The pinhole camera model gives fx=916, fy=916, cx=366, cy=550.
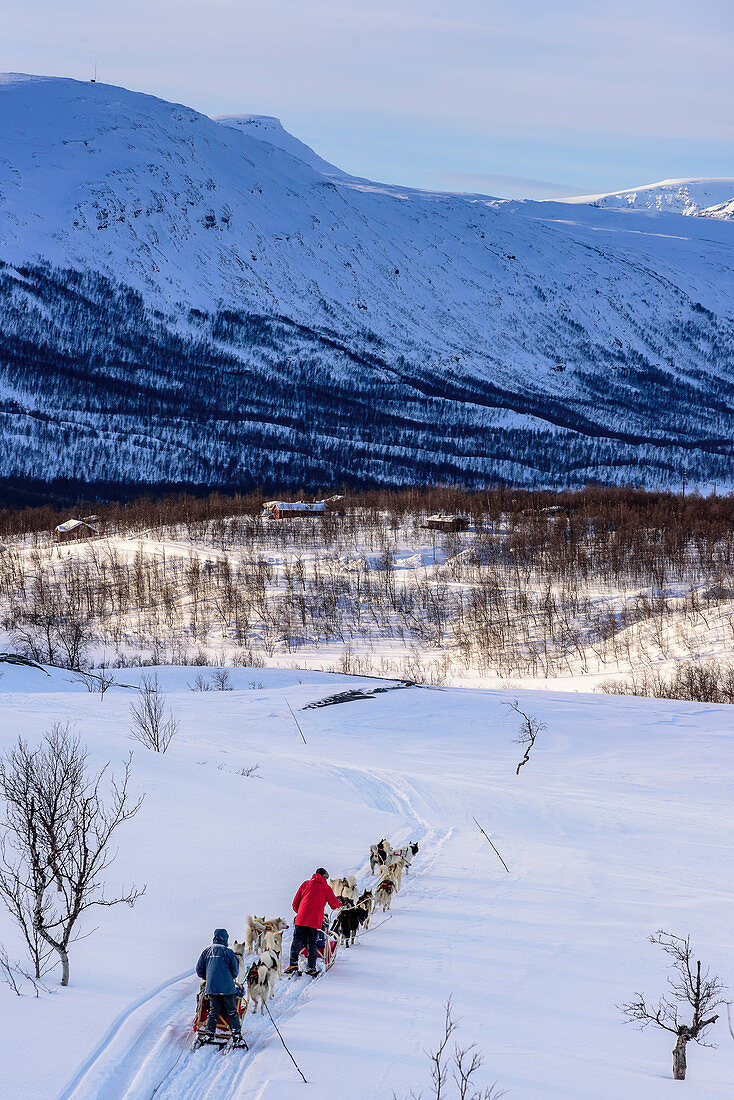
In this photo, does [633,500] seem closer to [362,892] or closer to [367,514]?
[367,514]

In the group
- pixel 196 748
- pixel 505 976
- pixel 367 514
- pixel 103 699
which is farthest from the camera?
pixel 367 514

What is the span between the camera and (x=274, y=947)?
1121cm

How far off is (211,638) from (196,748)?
4328 cm

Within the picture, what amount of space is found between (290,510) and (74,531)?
1048 inches

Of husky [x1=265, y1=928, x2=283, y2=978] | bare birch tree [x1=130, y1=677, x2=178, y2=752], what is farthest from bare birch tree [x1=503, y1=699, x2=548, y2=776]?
husky [x1=265, y1=928, x2=283, y2=978]

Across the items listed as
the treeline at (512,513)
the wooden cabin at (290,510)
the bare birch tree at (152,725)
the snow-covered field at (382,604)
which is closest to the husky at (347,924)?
the bare birch tree at (152,725)

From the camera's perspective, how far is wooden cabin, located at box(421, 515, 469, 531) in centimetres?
9582

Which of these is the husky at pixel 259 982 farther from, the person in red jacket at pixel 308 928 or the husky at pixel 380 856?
the husky at pixel 380 856

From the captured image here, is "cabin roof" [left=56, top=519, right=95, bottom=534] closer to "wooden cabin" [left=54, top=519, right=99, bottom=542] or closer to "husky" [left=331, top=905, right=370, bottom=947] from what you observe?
"wooden cabin" [left=54, top=519, right=99, bottom=542]

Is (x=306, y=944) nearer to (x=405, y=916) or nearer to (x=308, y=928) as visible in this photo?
(x=308, y=928)

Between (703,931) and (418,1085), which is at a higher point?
(418,1085)

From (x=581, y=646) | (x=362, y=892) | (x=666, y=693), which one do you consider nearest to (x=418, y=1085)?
(x=362, y=892)

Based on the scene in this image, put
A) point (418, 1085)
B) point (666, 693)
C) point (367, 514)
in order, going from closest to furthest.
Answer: point (418, 1085) → point (666, 693) → point (367, 514)

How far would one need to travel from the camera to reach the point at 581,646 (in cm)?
6325
